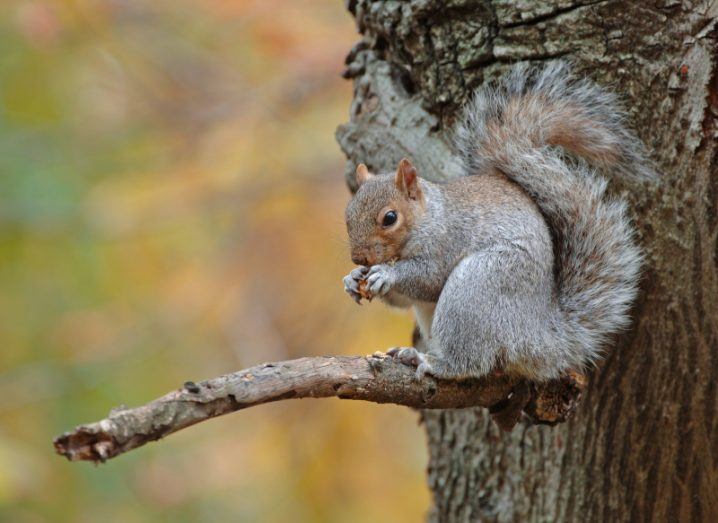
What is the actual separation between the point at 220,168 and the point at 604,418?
2552 millimetres

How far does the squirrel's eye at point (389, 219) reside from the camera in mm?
2332

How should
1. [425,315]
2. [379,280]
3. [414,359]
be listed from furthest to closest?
[425,315] < [379,280] < [414,359]

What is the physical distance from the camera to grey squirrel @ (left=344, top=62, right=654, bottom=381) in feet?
6.84

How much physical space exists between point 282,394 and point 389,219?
806mm

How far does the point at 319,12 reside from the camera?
3996mm

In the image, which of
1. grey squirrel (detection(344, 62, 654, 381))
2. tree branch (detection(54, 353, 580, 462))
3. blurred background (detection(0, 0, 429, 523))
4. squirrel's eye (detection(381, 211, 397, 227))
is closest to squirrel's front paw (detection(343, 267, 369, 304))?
grey squirrel (detection(344, 62, 654, 381))

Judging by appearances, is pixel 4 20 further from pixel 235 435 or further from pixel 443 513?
pixel 443 513

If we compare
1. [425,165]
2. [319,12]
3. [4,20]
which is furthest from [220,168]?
[425,165]

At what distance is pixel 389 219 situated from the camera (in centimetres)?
234

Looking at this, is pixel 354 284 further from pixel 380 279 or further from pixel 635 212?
pixel 635 212

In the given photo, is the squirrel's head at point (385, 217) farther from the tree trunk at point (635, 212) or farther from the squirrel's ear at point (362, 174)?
the tree trunk at point (635, 212)

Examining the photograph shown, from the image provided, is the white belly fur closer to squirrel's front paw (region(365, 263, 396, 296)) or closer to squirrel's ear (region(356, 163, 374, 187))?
squirrel's front paw (region(365, 263, 396, 296))

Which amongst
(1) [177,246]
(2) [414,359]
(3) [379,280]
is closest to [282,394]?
(2) [414,359]

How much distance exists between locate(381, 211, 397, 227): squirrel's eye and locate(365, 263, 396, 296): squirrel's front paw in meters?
0.13
